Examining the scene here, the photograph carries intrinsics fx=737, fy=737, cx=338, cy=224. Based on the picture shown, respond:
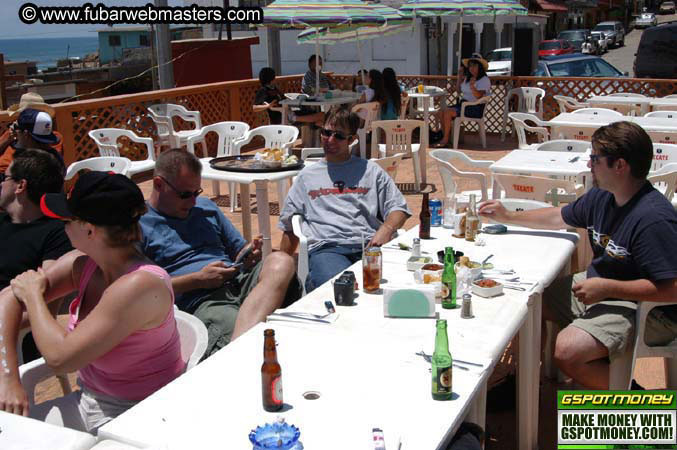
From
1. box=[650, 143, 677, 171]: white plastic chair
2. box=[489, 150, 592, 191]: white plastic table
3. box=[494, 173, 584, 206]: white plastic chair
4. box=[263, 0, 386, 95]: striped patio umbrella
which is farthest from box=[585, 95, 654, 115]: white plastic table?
box=[494, 173, 584, 206]: white plastic chair

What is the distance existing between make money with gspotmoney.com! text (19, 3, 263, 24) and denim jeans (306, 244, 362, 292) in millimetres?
6862

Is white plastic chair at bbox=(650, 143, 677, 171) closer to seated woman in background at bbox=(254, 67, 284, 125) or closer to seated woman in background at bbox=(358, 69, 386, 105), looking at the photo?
seated woman in background at bbox=(358, 69, 386, 105)

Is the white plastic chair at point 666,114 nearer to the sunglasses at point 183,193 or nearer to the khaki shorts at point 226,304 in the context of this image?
the khaki shorts at point 226,304

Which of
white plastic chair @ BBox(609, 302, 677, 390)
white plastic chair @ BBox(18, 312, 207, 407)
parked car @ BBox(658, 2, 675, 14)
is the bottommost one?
white plastic chair @ BBox(609, 302, 677, 390)

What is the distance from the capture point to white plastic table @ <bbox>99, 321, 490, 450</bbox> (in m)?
1.77

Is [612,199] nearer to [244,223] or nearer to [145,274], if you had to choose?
[145,274]

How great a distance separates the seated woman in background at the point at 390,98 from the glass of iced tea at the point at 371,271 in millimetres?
7312

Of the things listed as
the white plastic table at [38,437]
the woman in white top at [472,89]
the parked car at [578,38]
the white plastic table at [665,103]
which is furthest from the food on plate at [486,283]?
the parked car at [578,38]

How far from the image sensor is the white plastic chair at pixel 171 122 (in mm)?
8539

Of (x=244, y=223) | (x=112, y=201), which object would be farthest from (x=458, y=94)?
(x=112, y=201)

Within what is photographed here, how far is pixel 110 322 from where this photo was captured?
6.75ft

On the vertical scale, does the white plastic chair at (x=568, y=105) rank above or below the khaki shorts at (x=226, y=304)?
above

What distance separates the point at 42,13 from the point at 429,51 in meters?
13.3

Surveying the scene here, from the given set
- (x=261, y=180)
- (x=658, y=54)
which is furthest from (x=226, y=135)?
(x=658, y=54)
